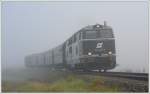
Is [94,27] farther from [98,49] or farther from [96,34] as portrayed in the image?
[98,49]

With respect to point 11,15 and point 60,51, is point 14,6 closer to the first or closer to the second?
point 11,15

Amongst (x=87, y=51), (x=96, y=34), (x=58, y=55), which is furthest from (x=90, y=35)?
(x=58, y=55)

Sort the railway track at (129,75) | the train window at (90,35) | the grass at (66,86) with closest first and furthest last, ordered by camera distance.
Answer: the railway track at (129,75) < the grass at (66,86) < the train window at (90,35)

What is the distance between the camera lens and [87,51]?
8.41 m

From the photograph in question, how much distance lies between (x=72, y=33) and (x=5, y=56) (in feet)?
3.65

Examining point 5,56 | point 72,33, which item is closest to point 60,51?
point 72,33

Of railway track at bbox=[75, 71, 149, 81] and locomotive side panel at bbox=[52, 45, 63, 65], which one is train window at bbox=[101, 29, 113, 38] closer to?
railway track at bbox=[75, 71, 149, 81]

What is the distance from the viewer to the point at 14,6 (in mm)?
8281

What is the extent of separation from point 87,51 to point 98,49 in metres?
0.18

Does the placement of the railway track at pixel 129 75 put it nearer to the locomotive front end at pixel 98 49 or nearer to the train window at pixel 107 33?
the locomotive front end at pixel 98 49

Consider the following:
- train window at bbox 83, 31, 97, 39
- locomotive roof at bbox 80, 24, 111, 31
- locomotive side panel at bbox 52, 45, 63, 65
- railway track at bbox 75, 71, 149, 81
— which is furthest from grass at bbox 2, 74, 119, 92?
locomotive roof at bbox 80, 24, 111, 31

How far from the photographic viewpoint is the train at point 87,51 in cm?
834

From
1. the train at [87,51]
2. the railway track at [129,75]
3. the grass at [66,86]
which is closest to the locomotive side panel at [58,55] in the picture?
the train at [87,51]

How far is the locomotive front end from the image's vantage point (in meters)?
8.33
